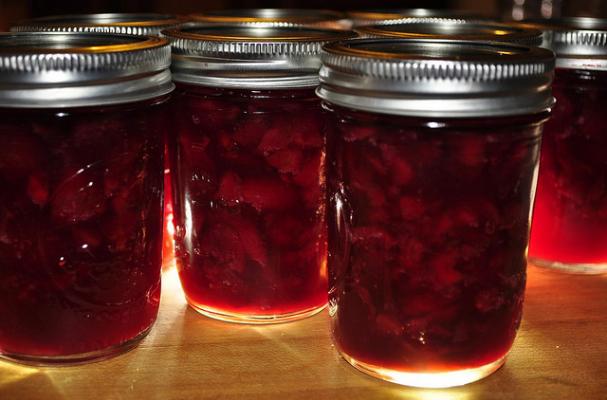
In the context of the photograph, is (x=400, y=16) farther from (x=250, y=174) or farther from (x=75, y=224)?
(x=75, y=224)

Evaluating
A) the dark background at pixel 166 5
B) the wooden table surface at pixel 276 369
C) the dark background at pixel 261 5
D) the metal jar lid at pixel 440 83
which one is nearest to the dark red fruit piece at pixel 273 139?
the metal jar lid at pixel 440 83

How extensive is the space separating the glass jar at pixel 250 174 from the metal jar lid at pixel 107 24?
14 cm

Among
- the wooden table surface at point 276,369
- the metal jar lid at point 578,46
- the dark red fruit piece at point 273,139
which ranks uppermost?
the metal jar lid at point 578,46

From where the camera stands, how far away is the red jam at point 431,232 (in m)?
0.70

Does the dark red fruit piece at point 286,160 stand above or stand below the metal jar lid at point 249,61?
below

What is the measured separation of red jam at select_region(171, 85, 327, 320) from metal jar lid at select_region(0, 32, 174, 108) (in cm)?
9

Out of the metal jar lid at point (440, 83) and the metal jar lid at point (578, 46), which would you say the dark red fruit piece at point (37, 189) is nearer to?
the metal jar lid at point (440, 83)

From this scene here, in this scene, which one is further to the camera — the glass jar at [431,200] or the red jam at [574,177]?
the red jam at [574,177]

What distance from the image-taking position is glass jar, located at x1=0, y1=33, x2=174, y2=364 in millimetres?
706

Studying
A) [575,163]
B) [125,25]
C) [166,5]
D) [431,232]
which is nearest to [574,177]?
[575,163]

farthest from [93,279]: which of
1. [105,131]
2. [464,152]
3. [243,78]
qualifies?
[464,152]

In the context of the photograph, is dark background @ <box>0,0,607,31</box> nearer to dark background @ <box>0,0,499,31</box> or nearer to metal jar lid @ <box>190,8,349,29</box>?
dark background @ <box>0,0,499,31</box>

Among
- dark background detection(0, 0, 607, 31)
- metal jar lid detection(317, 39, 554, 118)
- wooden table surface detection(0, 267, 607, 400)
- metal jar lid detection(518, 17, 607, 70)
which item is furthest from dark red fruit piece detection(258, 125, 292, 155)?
dark background detection(0, 0, 607, 31)

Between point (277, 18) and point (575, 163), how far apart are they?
0.48 m
